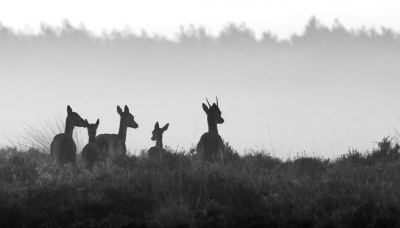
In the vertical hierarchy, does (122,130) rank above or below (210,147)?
above

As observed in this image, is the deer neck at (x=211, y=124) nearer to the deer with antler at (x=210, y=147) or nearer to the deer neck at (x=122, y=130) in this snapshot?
the deer with antler at (x=210, y=147)

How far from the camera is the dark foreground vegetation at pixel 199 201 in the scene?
451 inches

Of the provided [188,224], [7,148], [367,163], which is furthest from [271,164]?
[7,148]

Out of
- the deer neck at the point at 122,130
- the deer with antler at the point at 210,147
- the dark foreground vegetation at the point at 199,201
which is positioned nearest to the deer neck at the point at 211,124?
the deer with antler at the point at 210,147

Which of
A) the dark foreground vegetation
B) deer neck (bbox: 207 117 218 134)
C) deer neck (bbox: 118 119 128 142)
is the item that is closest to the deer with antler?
deer neck (bbox: 207 117 218 134)

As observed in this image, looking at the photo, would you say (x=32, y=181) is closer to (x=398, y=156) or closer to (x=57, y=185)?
(x=57, y=185)

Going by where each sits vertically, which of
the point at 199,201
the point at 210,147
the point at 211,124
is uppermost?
the point at 211,124

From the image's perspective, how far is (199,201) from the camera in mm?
12312

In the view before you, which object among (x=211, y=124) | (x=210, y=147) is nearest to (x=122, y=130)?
(x=211, y=124)

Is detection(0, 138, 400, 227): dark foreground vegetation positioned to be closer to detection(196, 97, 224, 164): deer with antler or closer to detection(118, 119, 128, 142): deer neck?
detection(196, 97, 224, 164): deer with antler

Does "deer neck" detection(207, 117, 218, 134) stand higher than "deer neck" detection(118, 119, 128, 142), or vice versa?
"deer neck" detection(118, 119, 128, 142)

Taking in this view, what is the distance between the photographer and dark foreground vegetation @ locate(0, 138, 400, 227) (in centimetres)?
1146

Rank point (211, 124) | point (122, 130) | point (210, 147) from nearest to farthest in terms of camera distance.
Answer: point (210, 147)
point (211, 124)
point (122, 130)

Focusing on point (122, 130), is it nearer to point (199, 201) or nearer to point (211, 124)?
point (211, 124)
